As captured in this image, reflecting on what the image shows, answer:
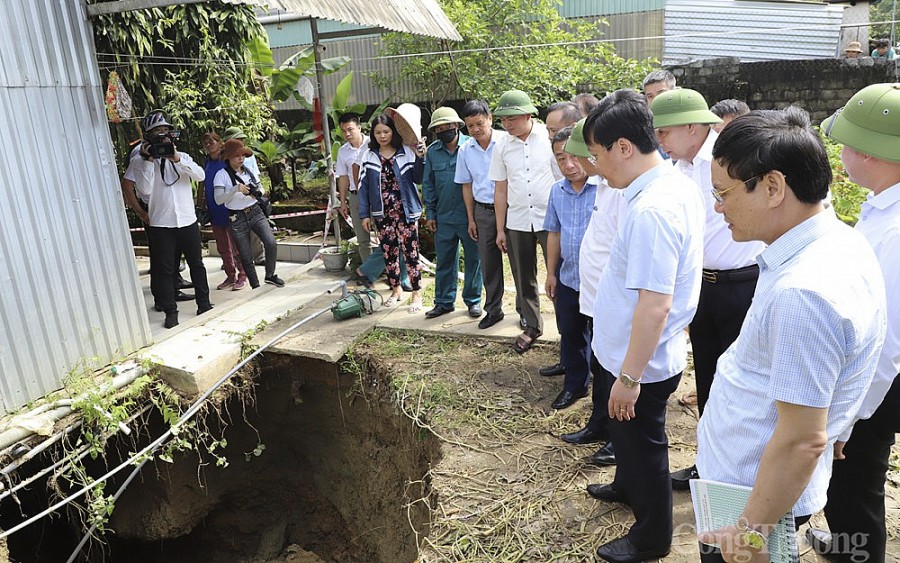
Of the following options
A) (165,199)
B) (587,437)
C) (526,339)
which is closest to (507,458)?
(587,437)

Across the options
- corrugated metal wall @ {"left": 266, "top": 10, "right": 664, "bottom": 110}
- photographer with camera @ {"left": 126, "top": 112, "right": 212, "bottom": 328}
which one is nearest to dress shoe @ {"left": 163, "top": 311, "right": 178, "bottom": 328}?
photographer with camera @ {"left": 126, "top": 112, "right": 212, "bottom": 328}

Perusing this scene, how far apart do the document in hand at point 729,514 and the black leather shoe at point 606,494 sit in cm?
140

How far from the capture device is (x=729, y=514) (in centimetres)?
150

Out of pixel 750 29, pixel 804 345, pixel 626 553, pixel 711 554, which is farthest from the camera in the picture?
pixel 750 29

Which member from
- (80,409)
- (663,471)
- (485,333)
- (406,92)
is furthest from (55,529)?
(406,92)

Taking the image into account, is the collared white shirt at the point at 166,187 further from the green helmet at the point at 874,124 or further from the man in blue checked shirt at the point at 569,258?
the green helmet at the point at 874,124

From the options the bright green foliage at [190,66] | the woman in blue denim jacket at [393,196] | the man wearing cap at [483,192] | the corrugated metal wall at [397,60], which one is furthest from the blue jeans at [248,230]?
the corrugated metal wall at [397,60]

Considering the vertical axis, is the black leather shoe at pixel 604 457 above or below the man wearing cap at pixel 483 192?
below

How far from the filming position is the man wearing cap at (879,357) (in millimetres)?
1872

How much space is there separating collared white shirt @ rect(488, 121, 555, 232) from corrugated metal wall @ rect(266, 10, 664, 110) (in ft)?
21.4

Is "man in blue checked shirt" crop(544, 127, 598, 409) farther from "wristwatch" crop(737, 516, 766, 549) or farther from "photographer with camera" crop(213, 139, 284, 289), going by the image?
"photographer with camera" crop(213, 139, 284, 289)

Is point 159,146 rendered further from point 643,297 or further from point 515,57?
point 515,57

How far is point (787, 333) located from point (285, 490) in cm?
534

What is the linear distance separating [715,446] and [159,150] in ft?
16.3
